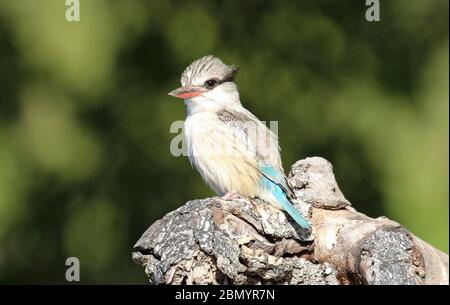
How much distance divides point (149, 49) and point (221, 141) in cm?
98

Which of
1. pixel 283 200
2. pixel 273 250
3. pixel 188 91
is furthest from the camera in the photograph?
pixel 188 91

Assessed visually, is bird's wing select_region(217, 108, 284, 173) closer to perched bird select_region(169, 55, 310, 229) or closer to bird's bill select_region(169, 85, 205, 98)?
perched bird select_region(169, 55, 310, 229)

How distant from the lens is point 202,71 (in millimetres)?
4922

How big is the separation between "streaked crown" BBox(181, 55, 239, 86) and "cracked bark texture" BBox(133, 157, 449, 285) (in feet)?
3.82

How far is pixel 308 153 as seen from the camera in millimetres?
5324

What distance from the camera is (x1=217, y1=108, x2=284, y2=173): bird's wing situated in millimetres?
4711

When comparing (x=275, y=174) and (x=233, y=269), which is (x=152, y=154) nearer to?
(x=275, y=174)

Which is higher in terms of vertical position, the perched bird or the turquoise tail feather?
the perched bird

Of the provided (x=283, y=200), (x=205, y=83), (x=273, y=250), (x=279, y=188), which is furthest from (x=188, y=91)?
(x=273, y=250)

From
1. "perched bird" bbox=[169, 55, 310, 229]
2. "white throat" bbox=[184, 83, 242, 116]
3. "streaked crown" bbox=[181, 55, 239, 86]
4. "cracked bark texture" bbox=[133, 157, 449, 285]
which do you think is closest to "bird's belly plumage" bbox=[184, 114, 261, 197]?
"perched bird" bbox=[169, 55, 310, 229]

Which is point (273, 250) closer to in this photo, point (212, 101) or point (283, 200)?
point (283, 200)

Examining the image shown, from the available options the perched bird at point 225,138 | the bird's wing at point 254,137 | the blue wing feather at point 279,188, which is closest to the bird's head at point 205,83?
the perched bird at point 225,138

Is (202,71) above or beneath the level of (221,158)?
above

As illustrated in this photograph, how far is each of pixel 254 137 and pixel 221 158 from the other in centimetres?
20
